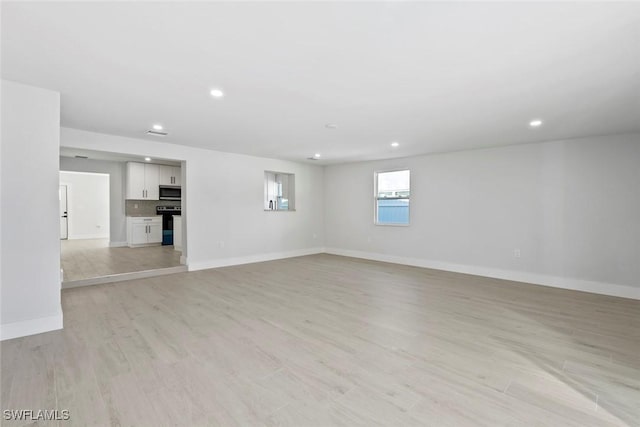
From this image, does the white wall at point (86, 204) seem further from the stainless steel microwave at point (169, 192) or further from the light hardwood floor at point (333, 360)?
the light hardwood floor at point (333, 360)

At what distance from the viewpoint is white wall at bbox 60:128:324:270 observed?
520cm

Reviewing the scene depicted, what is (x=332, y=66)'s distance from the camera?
2438mm

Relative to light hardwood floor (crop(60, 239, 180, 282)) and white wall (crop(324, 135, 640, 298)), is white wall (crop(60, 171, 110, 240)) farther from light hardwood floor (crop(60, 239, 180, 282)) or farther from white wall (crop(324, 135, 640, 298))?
white wall (crop(324, 135, 640, 298))

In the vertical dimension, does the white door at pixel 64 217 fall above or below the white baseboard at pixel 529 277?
above

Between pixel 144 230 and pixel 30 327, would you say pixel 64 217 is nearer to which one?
pixel 144 230

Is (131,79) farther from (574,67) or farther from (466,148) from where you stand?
(466,148)

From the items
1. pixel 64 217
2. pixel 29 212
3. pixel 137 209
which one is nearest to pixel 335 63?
pixel 29 212

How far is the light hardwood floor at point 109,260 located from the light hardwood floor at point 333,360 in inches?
45.5

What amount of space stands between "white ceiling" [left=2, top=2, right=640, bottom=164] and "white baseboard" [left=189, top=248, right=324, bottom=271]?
2822 millimetres

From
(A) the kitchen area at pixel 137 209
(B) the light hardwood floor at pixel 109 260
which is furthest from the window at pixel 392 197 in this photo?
(A) the kitchen area at pixel 137 209

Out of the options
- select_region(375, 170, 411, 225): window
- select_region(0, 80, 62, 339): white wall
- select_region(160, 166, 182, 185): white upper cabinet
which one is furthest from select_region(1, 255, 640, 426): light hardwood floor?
select_region(160, 166, 182, 185): white upper cabinet

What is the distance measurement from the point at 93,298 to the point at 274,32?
4125 mm

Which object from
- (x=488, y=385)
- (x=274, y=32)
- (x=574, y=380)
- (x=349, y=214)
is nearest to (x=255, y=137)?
(x=274, y=32)

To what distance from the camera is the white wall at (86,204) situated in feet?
33.8
